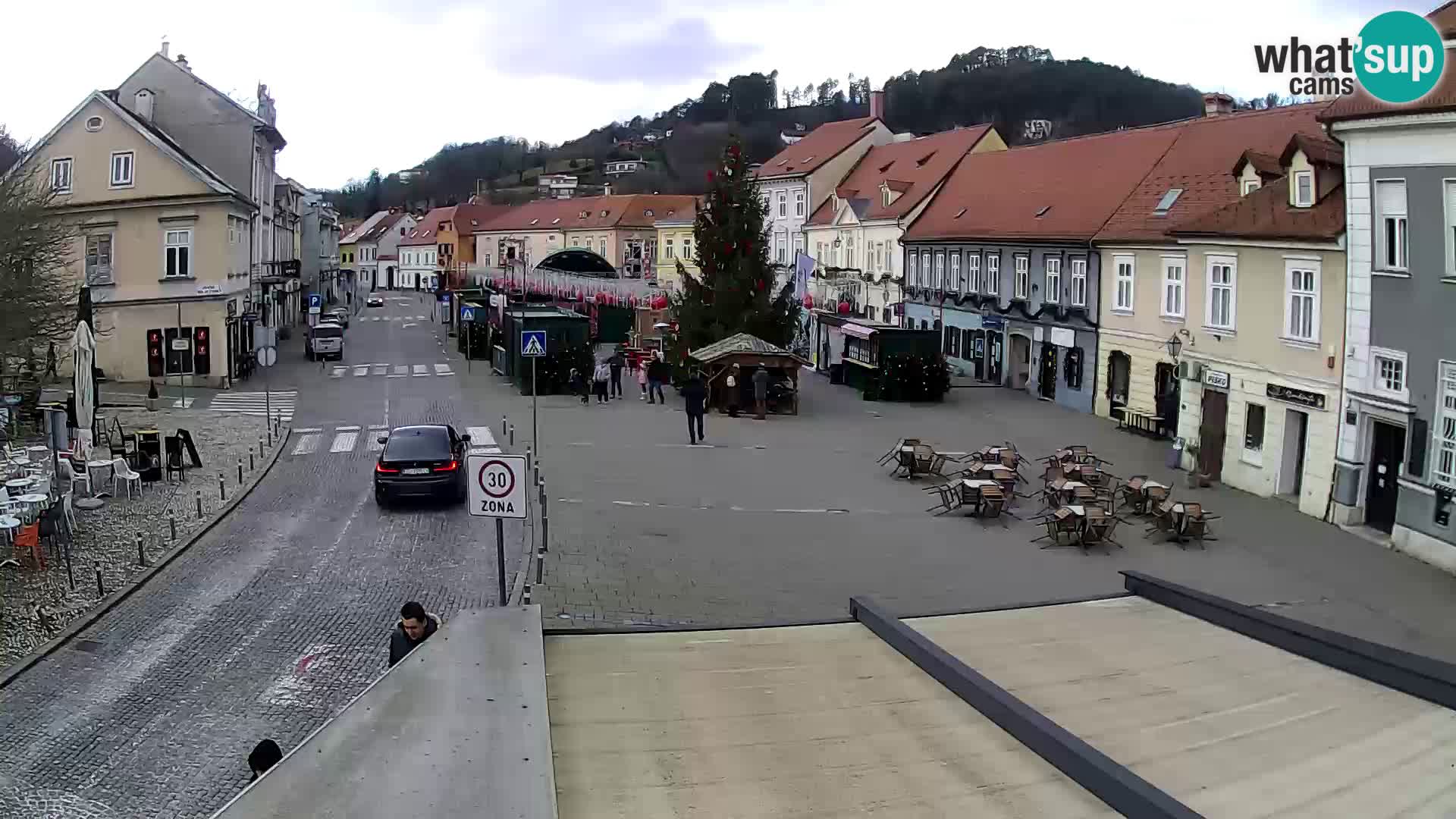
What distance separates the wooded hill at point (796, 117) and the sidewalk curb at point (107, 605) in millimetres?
62394

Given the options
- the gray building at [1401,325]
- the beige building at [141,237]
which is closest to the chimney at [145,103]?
the beige building at [141,237]

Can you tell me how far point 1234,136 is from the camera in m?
35.1

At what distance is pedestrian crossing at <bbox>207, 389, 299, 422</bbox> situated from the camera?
3553 cm

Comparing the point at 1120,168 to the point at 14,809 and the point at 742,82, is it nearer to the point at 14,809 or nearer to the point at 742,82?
the point at 14,809

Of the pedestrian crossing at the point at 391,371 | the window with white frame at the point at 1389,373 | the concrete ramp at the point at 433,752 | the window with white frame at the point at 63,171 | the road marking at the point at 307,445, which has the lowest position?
the road marking at the point at 307,445

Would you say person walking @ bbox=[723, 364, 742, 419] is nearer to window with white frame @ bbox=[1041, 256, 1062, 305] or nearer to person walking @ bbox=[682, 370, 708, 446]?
person walking @ bbox=[682, 370, 708, 446]

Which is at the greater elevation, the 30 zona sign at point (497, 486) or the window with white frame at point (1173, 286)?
the window with white frame at point (1173, 286)

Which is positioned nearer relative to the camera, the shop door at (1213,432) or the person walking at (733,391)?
the shop door at (1213,432)

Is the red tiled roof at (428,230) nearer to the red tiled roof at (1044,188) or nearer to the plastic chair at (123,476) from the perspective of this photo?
the red tiled roof at (1044,188)

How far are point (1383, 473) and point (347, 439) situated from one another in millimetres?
22296

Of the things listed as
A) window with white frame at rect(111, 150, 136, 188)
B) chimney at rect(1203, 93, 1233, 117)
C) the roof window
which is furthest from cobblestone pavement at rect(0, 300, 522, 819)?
chimney at rect(1203, 93, 1233, 117)

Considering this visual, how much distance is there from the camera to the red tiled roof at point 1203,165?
32656mm

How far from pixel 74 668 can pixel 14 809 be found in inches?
150

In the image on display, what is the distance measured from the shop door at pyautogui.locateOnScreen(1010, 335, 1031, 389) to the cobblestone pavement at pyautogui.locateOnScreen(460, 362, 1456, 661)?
1231cm
